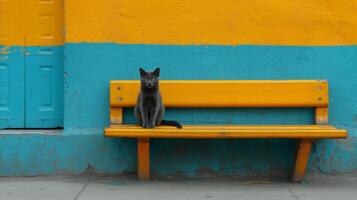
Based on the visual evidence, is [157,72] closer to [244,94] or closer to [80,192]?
[244,94]

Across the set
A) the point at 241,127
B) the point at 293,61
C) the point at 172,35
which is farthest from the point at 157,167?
the point at 293,61

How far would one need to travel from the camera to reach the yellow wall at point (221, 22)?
21.9 feet

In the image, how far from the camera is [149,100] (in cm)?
629

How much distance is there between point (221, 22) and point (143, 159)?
1726 millimetres

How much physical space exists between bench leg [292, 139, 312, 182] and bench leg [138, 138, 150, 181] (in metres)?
1.59

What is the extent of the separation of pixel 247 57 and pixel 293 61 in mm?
514

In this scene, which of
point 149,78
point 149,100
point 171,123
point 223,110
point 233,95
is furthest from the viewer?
point 223,110

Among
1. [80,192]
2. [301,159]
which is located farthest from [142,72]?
[301,159]

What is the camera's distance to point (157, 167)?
680 cm

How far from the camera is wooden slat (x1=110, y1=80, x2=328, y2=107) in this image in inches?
262

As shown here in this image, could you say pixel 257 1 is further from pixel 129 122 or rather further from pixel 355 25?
pixel 129 122

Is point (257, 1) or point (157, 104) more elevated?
point (257, 1)

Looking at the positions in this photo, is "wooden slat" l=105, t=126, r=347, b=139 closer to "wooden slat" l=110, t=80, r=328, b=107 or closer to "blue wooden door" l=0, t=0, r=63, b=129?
"wooden slat" l=110, t=80, r=328, b=107

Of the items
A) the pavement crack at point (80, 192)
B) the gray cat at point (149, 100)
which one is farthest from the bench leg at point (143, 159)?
the pavement crack at point (80, 192)
